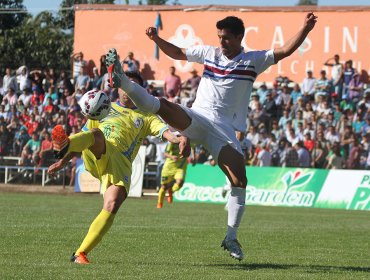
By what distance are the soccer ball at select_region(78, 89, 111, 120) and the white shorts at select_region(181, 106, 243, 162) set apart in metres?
1.00

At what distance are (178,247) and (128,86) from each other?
9.97 ft

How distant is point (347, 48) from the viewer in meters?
34.3

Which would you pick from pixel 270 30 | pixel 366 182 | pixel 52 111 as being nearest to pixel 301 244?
pixel 366 182

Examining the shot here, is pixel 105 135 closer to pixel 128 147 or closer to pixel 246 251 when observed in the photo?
pixel 128 147

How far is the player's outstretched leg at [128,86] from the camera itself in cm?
966

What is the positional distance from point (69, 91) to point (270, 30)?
7.92 metres

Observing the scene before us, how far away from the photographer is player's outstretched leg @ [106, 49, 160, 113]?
9656 mm

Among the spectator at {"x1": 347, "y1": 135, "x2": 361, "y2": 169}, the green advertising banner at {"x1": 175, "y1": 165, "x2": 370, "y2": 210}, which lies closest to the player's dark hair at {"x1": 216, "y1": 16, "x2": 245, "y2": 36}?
the green advertising banner at {"x1": 175, "y1": 165, "x2": 370, "y2": 210}

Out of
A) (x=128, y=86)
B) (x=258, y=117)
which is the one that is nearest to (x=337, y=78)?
(x=258, y=117)

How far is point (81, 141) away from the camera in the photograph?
9.84 metres

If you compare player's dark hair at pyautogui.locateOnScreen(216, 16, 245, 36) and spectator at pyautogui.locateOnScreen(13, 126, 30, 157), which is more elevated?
player's dark hair at pyautogui.locateOnScreen(216, 16, 245, 36)

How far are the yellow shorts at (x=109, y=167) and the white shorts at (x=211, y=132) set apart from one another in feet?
2.55

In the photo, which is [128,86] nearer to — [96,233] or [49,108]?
[96,233]

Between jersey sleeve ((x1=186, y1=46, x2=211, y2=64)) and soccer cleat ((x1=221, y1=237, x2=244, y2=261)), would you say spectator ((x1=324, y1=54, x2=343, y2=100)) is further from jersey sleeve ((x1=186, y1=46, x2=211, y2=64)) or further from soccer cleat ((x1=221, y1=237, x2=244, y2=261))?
soccer cleat ((x1=221, y1=237, x2=244, y2=261))
